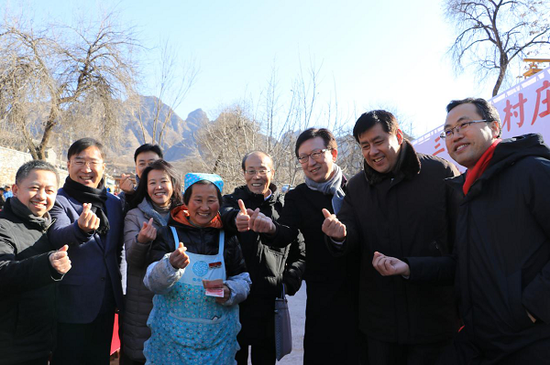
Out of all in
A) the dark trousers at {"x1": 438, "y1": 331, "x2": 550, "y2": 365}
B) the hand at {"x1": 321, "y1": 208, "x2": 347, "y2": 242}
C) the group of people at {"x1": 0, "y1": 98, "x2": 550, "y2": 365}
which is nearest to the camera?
the dark trousers at {"x1": 438, "y1": 331, "x2": 550, "y2": 365}

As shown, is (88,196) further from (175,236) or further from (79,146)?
(175,236)

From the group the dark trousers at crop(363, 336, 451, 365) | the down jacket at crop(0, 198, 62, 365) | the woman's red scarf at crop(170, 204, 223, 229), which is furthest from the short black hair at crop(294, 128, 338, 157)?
the down jacket at crop(0, 198, 62, 365)

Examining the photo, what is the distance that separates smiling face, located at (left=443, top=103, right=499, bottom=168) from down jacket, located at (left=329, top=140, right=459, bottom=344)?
0.25 m

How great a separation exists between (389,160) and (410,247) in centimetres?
54

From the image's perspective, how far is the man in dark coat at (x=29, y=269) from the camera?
2.17 metres

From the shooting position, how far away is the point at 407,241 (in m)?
2.21

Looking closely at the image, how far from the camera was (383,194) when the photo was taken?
7.68 feet

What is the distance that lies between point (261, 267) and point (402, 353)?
114cm

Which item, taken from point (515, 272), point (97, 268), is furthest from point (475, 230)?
point (97, 268)

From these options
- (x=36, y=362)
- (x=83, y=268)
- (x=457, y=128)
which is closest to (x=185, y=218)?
(x=83, y=268)

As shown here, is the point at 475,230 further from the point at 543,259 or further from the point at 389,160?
the point at 389,160

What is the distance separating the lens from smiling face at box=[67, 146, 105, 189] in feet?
9.49

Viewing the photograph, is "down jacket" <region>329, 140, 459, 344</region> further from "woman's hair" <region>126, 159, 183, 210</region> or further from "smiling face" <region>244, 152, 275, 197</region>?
"woman's hair" <region>126, 159, 183, 210</region>

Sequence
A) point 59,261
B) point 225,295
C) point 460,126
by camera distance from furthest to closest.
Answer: point 225,295 < point 59,261 < point 460,126
